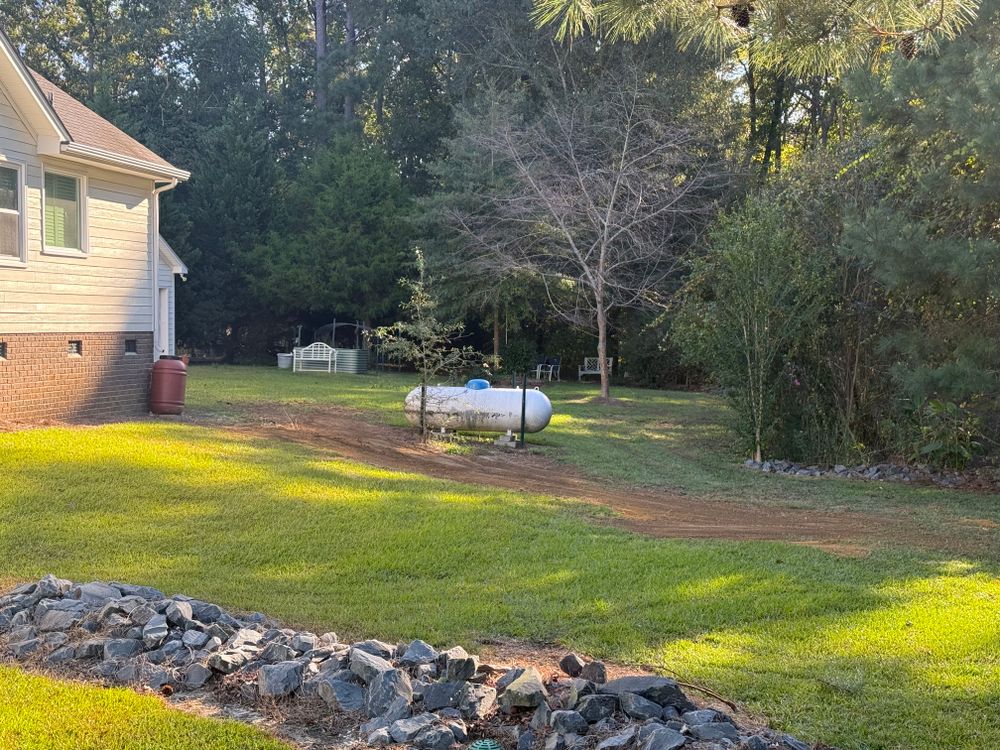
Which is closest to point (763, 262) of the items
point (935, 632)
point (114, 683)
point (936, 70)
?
point (936, 70)

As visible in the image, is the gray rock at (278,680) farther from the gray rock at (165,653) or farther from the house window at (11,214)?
the house window at (11,214)

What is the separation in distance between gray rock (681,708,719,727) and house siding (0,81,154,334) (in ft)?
35.6

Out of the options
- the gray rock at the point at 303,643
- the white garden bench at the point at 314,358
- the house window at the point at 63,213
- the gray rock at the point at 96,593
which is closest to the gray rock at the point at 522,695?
the gray rock at the point at 303,643

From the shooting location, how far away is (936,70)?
477 inches

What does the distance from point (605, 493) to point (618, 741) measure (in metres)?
7.76

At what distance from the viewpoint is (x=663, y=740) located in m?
3.74

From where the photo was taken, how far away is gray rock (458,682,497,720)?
4.25m

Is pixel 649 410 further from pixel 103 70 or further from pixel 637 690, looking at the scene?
pixel 103 70

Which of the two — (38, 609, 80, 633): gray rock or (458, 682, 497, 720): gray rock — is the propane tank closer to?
(38, 609, 80, 633): gray rock

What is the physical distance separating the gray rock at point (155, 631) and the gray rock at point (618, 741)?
2.46 meters

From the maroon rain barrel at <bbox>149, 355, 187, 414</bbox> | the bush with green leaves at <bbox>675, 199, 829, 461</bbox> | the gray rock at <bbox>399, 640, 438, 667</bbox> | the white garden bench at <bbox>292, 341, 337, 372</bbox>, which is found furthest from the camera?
the white garden bench at <bbox>292, 341, 337, 372</bbox>

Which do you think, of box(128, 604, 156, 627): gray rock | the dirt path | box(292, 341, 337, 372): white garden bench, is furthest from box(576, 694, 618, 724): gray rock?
box(292, 341, 337, 372): white garden bench

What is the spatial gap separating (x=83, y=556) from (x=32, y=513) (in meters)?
1.39

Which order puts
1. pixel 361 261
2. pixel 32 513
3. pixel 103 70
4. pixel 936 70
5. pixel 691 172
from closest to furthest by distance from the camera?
pixel 32 513, pixel 936 70, pixel 691 172, pixel 361 261, pixel 103 70
